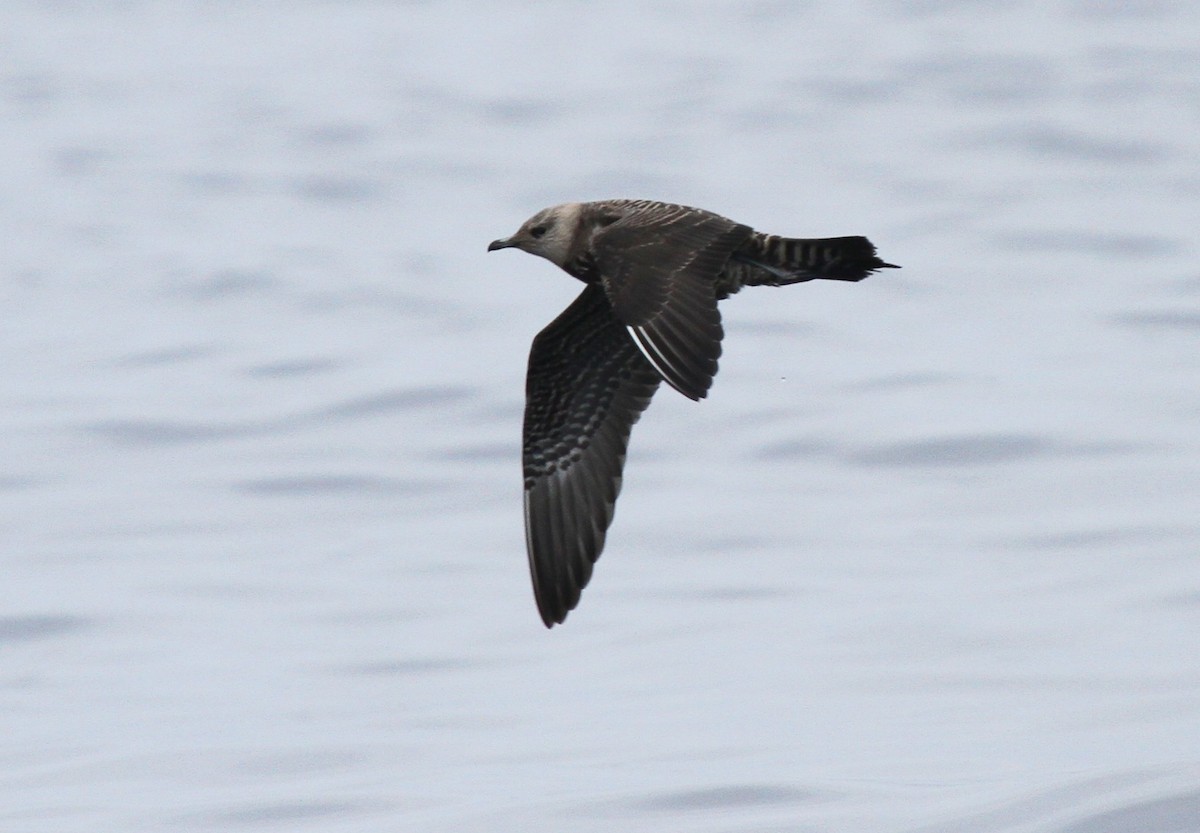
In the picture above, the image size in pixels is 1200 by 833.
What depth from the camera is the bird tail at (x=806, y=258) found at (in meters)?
6.82

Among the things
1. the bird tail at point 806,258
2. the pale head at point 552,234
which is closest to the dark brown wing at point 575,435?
the pale head at point 552,234

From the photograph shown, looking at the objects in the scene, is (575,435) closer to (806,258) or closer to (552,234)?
(552,234)

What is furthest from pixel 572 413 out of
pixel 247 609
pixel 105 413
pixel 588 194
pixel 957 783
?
pixel 588 194

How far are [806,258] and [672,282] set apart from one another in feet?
1.61

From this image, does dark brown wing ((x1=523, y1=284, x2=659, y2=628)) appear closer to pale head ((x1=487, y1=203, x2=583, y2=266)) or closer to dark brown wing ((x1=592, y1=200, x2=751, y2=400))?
pale head ((x1=487, y1=203, x2=583, y2=266))

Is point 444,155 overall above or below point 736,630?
above

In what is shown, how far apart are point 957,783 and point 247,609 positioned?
4.92m

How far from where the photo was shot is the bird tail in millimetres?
6816

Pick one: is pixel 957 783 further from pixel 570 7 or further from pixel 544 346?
pixel 570 7

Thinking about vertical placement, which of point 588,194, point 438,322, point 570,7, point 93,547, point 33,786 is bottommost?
point 33,786

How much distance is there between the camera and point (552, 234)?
7.49m

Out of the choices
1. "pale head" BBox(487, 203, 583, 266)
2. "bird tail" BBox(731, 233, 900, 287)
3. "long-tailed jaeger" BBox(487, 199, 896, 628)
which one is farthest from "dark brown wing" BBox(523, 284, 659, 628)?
"bird tail" BBox(731, 233, 900, 287)

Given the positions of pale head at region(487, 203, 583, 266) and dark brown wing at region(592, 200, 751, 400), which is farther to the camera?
pale head at region(487, 203, 583, 266)

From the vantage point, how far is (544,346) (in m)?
7.95
